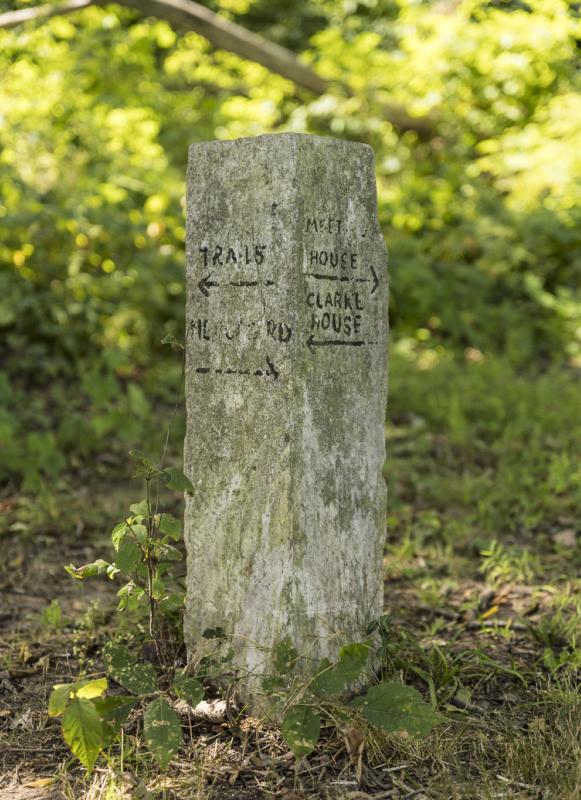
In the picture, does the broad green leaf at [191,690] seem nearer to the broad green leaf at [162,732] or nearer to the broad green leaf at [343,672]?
the broad green leaf at [162,732]

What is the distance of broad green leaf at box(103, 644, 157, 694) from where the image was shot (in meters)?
2.30

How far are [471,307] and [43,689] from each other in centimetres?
573

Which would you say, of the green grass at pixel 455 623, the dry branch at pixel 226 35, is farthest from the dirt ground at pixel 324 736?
the dry branch at pixel 226 35

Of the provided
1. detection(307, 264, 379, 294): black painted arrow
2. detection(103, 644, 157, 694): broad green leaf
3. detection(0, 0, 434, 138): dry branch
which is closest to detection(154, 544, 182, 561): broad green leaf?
detection(103, 644, 157, 694): broad green leaf

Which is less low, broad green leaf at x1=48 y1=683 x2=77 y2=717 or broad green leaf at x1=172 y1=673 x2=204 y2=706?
broad green leaf at x1=48 y1=683 x2=77 y2=717

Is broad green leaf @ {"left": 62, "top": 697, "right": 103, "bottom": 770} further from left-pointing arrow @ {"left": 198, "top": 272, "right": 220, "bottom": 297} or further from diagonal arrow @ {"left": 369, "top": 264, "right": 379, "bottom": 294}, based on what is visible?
diagonal arrow @ {"left": 369, "top": 264, "right": 379, "bottom": 294}

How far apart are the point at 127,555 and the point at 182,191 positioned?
5.07 meters

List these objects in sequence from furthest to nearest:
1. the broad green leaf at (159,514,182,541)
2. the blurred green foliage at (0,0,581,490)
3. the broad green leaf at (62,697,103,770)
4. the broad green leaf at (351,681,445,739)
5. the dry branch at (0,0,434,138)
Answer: the blurred green foliage at (0,0,581,490), the dry branch at (0,0,434,138), the broad green leaf at (159,514,182,541), the broad green leaf at (351,681,445,739), the broad green leaf at (62,697,103,770)

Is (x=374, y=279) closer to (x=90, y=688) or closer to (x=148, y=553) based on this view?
(x=148, y=553)

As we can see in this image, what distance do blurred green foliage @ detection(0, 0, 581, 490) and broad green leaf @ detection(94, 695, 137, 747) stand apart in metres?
2.34

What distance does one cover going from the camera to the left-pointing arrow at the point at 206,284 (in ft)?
8.47

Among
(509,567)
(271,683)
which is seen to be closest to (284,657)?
(271,683)

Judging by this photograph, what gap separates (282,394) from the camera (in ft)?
8.02

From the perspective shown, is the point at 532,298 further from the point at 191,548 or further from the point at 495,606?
the point at 191,548
